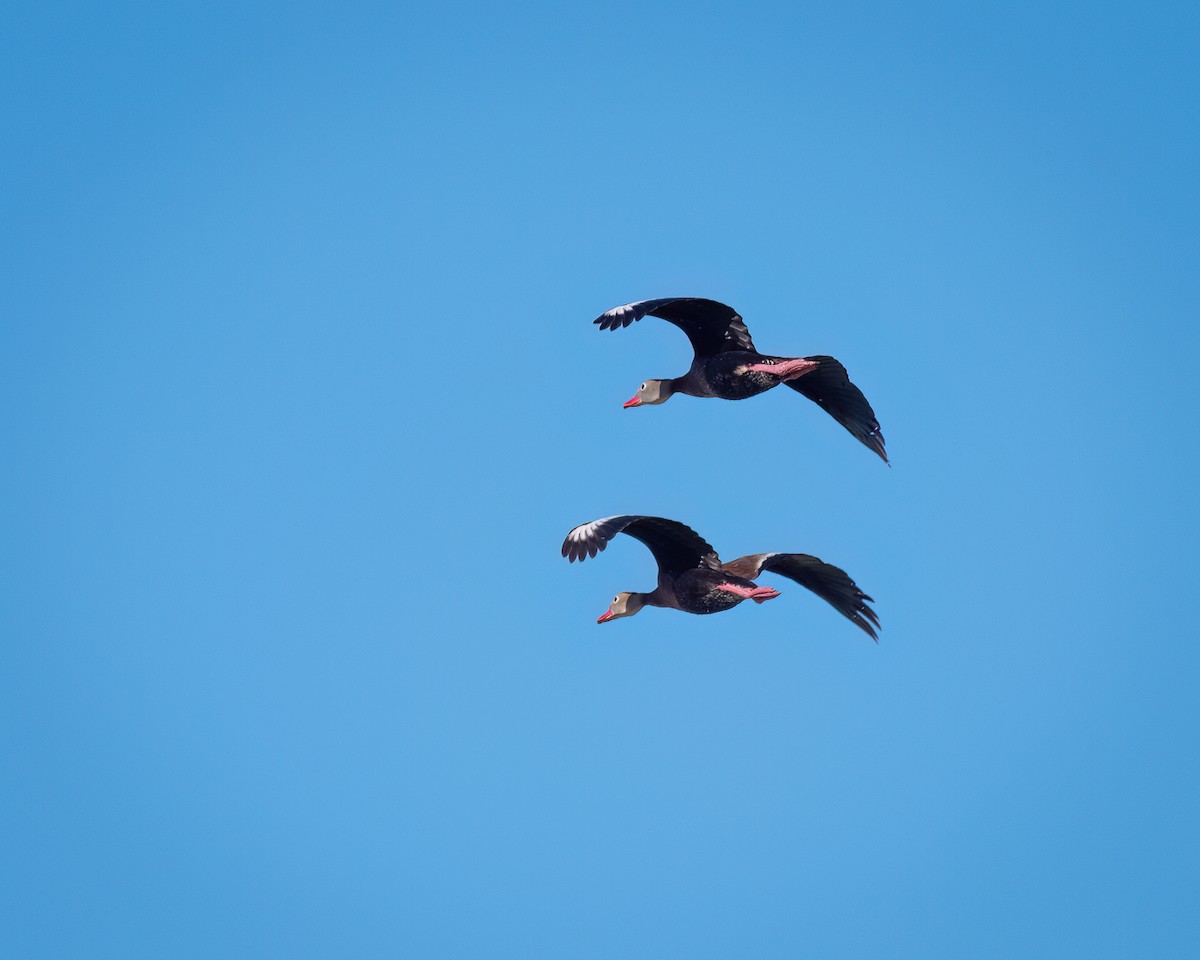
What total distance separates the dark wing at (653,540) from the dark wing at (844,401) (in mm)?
2418

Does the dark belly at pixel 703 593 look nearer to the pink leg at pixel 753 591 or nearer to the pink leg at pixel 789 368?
the pink leg at pixel 753 591

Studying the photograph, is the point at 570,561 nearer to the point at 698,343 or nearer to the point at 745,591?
the point at 745,591

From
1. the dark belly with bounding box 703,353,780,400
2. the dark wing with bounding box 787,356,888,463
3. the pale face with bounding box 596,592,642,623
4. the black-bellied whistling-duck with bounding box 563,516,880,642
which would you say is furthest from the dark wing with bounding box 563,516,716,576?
the dark wing with bounding box 787,356,888,463

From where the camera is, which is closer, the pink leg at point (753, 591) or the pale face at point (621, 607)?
the pink leg at point (753, 591)

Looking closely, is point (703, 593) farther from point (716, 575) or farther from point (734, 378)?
point (734, 378)

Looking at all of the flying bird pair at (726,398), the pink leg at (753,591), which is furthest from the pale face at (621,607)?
the pink leg at (753,591)

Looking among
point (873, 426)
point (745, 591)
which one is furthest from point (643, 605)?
point (873, 426)

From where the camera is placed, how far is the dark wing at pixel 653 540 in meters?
19.2

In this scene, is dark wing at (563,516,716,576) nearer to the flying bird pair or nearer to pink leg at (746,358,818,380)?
the flying bird pair

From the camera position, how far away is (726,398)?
22.6 m

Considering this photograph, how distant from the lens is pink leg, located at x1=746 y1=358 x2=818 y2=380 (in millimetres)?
21411

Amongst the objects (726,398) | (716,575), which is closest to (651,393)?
(726,398)

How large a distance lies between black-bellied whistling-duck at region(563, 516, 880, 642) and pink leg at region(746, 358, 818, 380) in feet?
6.67

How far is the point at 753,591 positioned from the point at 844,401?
291cm
